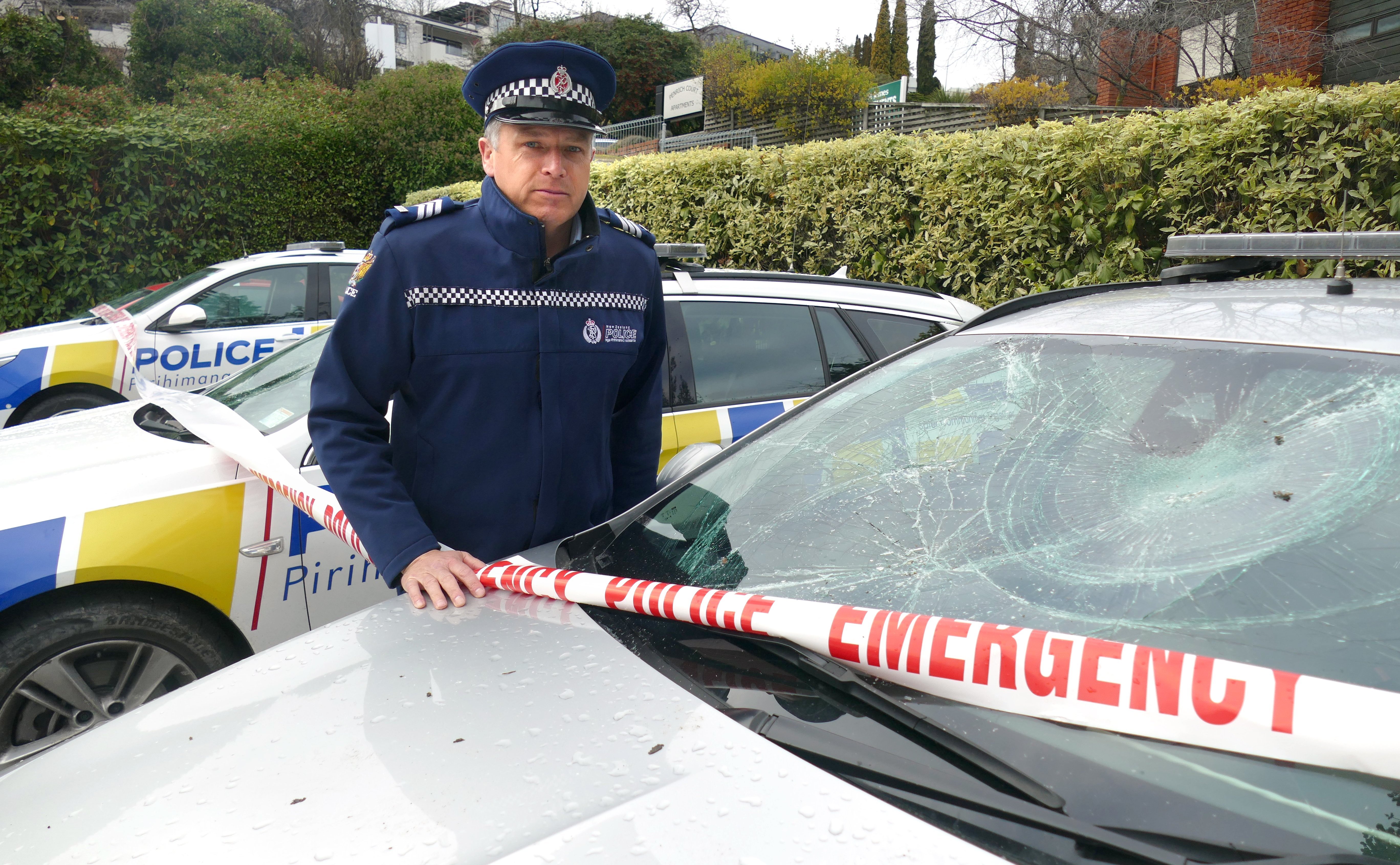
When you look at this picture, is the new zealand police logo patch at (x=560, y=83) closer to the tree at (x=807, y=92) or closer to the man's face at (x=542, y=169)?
the man's face at (x=542, y=169)

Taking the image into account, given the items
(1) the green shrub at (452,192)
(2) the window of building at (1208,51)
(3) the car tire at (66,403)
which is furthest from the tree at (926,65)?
(3) the car tire at (66,403)

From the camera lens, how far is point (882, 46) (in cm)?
3594

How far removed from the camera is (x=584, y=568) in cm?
170

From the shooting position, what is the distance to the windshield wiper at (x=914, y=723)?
40.3 inches

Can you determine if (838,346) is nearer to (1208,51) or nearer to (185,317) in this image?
(185,317)

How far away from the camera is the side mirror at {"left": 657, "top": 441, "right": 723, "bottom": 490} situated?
2076 mm

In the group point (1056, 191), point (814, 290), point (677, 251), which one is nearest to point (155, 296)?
point (677, 251)

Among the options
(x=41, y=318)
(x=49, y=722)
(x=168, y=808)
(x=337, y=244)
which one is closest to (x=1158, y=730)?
(x=168, y=808)

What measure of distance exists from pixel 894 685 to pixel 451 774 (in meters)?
0.57

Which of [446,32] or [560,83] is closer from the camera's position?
[560,83]

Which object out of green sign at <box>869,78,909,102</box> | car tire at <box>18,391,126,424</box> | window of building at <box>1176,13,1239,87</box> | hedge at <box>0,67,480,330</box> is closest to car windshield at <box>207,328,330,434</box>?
car tire at <box>18,391,126,424</box>

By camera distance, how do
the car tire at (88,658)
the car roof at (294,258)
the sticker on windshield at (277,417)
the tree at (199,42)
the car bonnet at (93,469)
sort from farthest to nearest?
1. the tree at (199,42)
2. the car roof at (294,258)
3. the sticker on windshield at (277,417)
4. the car bonnet at (93,469)
5. the car tire at (88,658)

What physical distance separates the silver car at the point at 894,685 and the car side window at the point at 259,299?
5365 mm

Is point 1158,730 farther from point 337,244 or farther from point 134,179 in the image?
point 134,179
